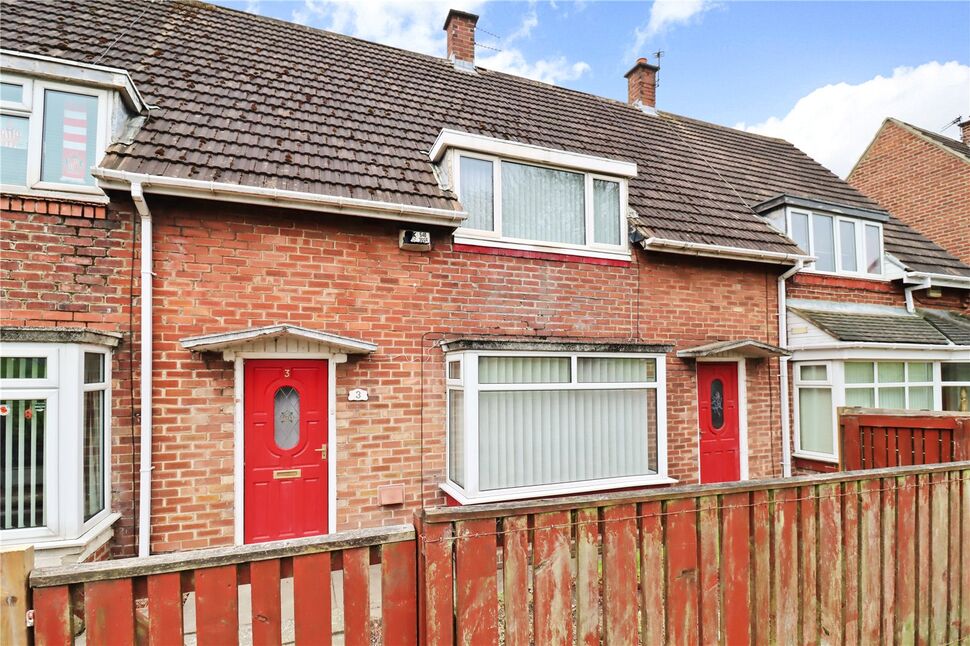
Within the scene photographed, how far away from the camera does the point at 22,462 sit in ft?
12.9

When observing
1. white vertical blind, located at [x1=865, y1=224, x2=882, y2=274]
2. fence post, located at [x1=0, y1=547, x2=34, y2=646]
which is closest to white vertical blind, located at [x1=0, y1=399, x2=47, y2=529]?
fence post, located at [x1=0, y1=547, x2=34, y2=646]

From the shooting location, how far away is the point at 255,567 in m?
1.98

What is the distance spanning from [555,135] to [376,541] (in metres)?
7.47

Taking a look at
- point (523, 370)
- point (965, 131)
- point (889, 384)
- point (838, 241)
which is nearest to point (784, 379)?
point (889, 384)

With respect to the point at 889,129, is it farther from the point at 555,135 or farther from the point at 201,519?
the point at 201,519

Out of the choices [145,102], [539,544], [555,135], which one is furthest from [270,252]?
[555,135]

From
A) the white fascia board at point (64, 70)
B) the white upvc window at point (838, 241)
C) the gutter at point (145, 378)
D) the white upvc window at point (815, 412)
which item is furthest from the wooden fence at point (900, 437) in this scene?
the white fascia board at point (64, 70)

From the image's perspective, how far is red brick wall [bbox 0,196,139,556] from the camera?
4.45 m

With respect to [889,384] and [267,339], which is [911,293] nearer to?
[889,384]

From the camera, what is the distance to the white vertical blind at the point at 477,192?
6.15 metres

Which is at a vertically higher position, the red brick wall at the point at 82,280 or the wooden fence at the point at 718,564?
the red brick wall at the point at 82,280

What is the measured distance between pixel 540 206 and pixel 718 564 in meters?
4.86

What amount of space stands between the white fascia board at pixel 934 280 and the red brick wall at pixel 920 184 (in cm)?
327

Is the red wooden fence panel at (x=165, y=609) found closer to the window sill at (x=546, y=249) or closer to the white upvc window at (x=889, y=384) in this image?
the window sill at (x=546, y=249)
